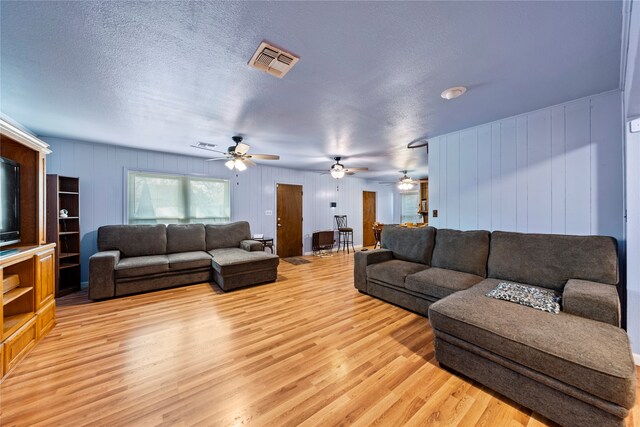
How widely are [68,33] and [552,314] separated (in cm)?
394

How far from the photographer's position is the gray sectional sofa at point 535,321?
4.31 feet

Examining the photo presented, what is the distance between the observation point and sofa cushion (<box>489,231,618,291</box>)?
7.11ft

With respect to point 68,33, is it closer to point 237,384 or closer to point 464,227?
point 237,384

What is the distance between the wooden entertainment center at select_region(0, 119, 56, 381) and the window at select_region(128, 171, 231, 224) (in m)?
1.99

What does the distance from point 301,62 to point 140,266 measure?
143 inches

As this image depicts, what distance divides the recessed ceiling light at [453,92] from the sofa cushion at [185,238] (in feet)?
15.2

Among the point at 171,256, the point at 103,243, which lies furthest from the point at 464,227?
the point at 103,243

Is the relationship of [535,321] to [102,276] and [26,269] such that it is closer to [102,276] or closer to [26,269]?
[26,269]

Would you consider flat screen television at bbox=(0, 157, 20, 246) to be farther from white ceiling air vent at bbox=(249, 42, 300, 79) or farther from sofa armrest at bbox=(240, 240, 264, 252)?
sofa armrest at bbox=(240, 240, 264, 252)

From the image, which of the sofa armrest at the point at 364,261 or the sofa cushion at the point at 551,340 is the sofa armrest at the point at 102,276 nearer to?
the sofa armrest at the point at 364,261

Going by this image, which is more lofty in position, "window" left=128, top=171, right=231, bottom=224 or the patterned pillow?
"window" left=128, top=171, right=231, bottom=224

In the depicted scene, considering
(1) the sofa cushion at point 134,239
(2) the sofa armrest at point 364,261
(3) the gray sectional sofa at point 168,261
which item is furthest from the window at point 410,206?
(1) the sofa cushion at point 134,239

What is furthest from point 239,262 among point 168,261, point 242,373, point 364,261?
point 242,373

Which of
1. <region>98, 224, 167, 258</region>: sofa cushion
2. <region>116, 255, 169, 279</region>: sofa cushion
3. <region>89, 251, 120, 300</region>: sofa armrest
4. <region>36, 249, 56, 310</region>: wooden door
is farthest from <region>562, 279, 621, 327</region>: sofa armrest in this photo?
<region>98, 224, 167, 258</region>: sofa cushion
